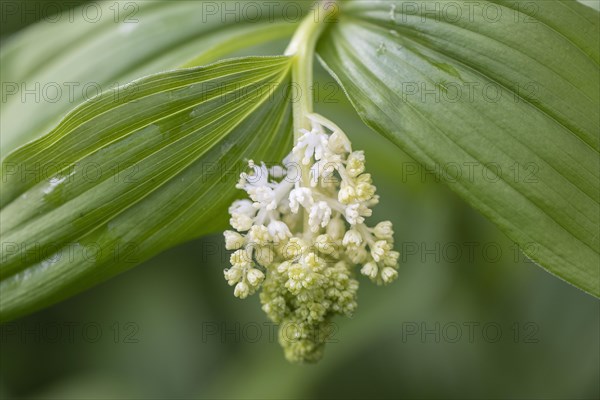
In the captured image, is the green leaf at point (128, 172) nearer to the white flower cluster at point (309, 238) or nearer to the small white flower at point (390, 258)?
the white flower cluster at point (309, 238)

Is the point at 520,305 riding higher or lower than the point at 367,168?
lower

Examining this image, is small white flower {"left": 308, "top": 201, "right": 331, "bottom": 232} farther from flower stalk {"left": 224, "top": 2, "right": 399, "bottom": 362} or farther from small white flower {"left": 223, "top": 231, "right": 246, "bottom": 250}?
small white flower {"left": 223, "top": 231, "right": 246, "bottom": 250}

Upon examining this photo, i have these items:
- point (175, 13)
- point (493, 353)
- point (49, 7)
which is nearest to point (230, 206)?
point (175, 13)

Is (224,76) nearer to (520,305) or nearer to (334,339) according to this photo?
(334,339)

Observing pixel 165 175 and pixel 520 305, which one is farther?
pixel 520 305

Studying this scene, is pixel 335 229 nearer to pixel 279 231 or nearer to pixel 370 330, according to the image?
pixel 279 231

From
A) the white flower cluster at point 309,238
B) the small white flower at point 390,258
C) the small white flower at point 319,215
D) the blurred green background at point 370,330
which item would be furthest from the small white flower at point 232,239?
the blurred green background at point 370,330

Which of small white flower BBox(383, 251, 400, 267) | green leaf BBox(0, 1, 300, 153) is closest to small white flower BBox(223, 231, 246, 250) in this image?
small white flower BBox(383, 251, 400, 267)
